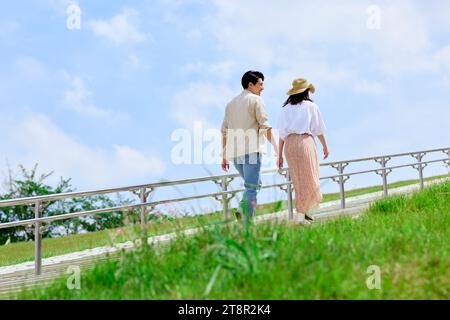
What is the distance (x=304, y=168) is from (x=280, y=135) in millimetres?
538

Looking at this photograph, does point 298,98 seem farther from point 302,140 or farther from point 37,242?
point 37,242

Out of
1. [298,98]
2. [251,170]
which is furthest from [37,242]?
[298,98]

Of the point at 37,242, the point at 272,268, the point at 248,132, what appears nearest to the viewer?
the point at 272,268

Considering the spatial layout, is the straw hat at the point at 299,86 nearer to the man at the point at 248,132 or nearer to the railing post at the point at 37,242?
the man at the point at 248,132

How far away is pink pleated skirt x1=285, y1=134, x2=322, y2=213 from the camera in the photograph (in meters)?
8.87

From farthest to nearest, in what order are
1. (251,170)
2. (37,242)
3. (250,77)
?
1. (37,242)
2. (250,77)
3. (251,170)

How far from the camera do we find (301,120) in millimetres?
8742

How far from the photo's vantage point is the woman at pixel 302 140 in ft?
28.8

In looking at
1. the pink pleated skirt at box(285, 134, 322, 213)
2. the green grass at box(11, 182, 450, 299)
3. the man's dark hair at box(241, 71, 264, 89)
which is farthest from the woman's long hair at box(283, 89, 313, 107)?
the green grass at box(11, 182, 450, 299)

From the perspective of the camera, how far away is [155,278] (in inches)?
203
